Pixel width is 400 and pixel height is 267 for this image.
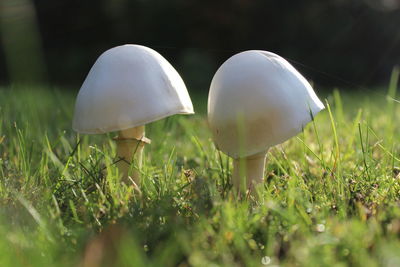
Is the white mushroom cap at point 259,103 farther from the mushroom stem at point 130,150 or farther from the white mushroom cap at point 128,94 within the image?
the mushroom stem at point 130,150

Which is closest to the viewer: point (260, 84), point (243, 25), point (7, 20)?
point (260, 84)

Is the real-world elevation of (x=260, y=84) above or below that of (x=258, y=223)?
above

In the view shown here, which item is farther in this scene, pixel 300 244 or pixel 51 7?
pixel 51 7

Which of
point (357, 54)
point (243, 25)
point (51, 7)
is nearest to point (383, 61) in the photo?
point (357, 54)

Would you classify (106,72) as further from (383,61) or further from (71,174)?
(383,61)

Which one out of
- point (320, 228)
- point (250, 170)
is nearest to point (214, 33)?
point (250, 170)

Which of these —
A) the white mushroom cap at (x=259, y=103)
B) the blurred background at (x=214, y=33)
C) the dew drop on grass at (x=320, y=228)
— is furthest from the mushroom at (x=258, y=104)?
the blurred background at (x=214, y=33)

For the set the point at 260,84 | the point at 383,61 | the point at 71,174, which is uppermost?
the point at 260,84

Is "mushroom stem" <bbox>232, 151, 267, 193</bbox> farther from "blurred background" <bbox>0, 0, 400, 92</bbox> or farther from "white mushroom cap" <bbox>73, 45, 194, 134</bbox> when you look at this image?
"blurred background" <bbox>0, 0, 400, 92</bbox>
